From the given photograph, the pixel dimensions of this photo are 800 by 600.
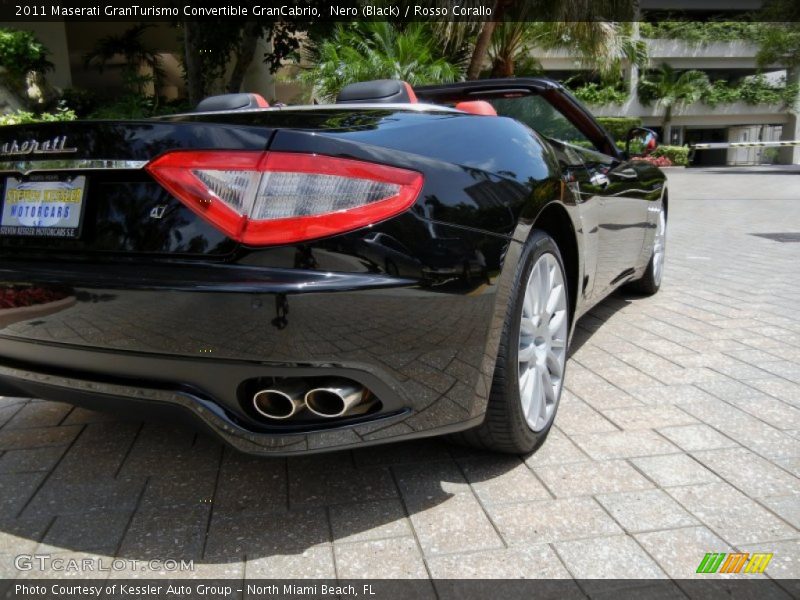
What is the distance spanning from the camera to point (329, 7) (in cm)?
888

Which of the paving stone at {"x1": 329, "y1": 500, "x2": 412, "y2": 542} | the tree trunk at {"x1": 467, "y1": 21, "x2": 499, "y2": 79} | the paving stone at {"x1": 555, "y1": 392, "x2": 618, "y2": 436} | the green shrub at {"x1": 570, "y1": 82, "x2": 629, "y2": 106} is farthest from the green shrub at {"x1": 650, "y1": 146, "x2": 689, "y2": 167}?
the paving stone at {"x1": 329, "y1": 500, "x2": 412, "y2": 542}

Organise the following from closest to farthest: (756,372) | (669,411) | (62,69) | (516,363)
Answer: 1. (516,363)
2. (669,411)
3. (756,372)
4. (62,69)

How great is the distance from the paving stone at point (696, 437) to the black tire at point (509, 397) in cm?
61

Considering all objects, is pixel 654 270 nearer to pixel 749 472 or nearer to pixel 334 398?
pixel 749 472

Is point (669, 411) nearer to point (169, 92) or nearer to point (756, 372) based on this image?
point (756, 372)

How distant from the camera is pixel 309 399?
1802 mm

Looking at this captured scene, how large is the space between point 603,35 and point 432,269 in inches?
763

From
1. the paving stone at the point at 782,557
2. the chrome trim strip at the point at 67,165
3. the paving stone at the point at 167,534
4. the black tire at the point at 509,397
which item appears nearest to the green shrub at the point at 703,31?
the black tire at the point at 509,397

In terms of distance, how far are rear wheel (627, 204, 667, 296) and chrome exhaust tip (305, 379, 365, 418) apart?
3.52 m

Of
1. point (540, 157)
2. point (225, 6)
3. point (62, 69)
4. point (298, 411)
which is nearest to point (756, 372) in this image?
→ point (540, 157)

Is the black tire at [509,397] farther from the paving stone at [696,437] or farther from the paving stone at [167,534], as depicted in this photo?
the paving stone at [167,534]

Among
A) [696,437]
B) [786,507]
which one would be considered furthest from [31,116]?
[786,507]

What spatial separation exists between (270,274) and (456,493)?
39.8 inches

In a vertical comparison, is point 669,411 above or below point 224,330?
below
